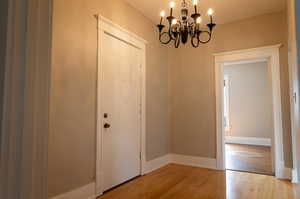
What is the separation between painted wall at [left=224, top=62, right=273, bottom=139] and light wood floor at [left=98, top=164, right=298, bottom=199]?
3.27 meters

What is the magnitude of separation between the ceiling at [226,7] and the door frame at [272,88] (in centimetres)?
63

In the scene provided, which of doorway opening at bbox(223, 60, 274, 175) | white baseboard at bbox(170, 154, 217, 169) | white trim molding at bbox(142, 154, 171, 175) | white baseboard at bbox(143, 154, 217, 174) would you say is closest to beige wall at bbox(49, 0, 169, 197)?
white trim molding at bbox(142, 154, 171, 175)

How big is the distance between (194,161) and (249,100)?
11.6 ft

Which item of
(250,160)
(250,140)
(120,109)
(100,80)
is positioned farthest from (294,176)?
(250,140)

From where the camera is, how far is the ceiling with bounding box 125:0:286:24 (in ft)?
10.1

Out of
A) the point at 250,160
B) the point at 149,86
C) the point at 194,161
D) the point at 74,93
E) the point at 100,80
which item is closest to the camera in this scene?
the point at 74,93

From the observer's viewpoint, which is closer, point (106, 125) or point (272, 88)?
point (106, 125)

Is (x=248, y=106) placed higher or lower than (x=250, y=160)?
higher

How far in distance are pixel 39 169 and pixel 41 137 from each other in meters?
0.11

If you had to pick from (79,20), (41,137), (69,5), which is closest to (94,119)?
(79,20)

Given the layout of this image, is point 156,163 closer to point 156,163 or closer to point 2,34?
point 156,163

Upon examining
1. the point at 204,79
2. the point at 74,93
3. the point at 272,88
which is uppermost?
the point at 204,79

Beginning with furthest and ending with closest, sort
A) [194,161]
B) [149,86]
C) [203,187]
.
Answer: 1. [194,161]
2. [149,86]
3. [203,187]

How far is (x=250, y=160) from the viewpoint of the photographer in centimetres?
420
